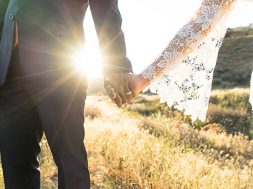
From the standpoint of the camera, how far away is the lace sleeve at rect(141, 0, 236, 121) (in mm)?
2555

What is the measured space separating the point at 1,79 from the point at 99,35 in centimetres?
54

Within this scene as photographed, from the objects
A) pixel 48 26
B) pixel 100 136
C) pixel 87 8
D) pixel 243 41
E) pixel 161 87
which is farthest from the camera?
pixel 243 41

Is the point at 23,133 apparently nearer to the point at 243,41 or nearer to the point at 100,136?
the point at 100,136

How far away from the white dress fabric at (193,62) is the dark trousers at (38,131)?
1.38 ft

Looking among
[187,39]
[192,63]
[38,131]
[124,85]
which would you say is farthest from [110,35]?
[38,131]

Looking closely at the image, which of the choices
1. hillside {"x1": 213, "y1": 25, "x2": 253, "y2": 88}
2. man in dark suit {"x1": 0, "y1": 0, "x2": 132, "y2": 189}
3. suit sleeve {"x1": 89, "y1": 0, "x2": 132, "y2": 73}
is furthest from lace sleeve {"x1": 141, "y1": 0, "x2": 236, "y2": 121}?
hillside {"x1": 213, "y1": 25, "x2": 253, "y2": 88}

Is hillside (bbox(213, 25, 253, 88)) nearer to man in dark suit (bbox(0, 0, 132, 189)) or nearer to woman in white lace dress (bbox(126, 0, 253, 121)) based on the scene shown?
woman in white lace dress (bbox(126, 0, 253, 121))

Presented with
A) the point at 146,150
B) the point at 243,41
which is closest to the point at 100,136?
the point at 146,150

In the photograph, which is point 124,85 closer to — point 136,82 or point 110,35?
point 136,82

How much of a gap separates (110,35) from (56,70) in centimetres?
33

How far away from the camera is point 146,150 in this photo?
6.02m

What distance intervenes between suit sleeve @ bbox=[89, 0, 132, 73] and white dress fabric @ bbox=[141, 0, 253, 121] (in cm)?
14

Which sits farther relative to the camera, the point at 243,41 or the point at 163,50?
the point at 243,41

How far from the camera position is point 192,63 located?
2879mm
